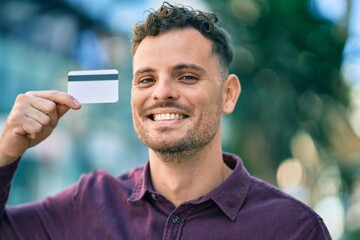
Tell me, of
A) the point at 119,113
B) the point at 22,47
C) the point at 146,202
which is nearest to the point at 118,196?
the point at 146,202

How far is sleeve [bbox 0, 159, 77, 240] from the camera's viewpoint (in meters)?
2.90

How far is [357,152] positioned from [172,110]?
25.3 ft

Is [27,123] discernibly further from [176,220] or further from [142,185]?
[176,220]

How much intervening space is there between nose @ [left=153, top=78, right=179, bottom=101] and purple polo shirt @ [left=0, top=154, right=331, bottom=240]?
470 mm

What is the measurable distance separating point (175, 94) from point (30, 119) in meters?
0.66

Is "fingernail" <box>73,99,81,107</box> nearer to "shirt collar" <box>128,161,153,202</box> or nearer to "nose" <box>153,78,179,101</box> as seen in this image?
"nose" <box>153,78,179,101</box>

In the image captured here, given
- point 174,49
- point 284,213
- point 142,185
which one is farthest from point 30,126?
point 284,213

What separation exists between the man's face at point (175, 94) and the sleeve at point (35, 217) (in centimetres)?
54

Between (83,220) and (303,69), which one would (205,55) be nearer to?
(83,220)

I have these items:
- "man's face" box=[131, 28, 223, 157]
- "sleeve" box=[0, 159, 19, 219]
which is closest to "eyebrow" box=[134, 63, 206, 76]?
"man's face" box=[131, 28, 223, 157]

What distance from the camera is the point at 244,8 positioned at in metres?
9.59

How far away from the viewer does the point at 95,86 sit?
110 inches

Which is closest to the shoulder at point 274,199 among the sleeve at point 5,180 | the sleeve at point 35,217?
the sleeve at point 35,217

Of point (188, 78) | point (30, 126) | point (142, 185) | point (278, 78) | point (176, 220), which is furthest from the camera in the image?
point (278, 78)
